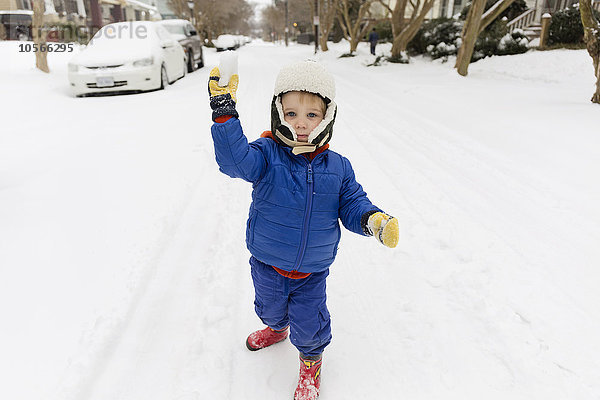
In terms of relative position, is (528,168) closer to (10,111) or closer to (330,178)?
(330,178)

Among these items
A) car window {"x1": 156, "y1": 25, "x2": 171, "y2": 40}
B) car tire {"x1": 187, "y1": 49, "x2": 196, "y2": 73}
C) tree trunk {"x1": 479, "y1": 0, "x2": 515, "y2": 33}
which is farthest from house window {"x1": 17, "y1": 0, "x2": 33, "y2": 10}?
tree trunk {"x1": 479, "y1": 0, "x2": 515, "y2": 33}

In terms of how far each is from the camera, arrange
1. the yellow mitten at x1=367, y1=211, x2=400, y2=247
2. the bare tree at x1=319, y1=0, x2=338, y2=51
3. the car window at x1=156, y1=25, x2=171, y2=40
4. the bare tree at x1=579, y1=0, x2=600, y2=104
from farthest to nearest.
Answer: the bare tree at x1=319, y1=0, x2=338, y2=51
the car window at x1=156, y1=25, x2=171, y2=40
the bare tree at x1=579, y1=0, x2=600, y2=104
the yellow mitten at x1=367, y1=211, x2=400, y2=247

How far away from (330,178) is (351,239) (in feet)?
4.75

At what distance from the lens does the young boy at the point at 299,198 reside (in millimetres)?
1450

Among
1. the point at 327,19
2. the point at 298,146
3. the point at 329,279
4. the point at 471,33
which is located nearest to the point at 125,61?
the point at 329,279

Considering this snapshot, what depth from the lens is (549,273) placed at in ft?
8.14

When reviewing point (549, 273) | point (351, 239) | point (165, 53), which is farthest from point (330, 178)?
point (165, 53)

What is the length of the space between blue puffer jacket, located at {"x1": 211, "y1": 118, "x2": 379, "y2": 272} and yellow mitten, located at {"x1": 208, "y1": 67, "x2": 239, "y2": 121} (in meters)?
0.16

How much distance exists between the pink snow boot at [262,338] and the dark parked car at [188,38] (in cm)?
1152

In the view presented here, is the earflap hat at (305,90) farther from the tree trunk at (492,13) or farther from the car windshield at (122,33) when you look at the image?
the tree trunk at (492,13)

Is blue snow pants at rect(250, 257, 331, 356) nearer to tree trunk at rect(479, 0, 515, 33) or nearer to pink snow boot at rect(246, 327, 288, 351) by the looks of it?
pink snow boot at rect(246, 327, 288, 351)

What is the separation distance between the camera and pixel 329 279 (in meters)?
2.48

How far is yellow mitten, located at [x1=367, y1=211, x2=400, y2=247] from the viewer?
1376 mm

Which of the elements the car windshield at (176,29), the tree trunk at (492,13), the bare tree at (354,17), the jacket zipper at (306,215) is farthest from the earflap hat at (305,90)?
the bare tree at (354,17)
